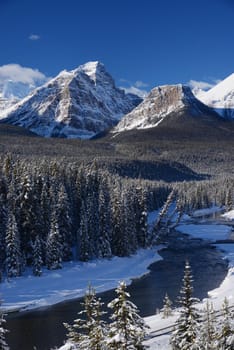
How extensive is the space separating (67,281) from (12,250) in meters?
9.01

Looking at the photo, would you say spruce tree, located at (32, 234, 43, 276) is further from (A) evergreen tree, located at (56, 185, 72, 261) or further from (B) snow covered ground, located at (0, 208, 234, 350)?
(A) evergreen tree, located at (56, 185, 72, 261)

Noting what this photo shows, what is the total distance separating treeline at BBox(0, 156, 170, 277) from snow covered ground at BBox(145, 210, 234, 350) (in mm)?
19205

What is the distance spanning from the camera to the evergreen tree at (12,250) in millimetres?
61594

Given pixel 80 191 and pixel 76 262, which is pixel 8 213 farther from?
pixel 80 191

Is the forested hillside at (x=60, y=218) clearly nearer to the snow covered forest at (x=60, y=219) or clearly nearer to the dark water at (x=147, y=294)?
the snow covered forest at (x=60, y=219)

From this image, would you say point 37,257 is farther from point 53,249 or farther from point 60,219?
point 60,219

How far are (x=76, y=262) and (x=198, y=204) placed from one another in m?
107

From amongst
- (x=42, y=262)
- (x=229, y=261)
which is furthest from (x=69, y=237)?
(x=229, y=261)

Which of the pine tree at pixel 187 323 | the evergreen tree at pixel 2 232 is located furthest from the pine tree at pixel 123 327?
the evergreen tree at pixel 2 232

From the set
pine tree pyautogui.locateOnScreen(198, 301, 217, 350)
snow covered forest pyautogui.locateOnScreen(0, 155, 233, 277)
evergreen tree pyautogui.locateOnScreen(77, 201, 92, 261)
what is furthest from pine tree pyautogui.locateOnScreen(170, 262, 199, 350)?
evergreen tree pyautogui.locateOnScreen(77, 201, 92, 261)

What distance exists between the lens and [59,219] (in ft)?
244

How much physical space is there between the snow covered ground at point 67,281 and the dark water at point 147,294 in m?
2.38

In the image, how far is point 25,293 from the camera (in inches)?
2229

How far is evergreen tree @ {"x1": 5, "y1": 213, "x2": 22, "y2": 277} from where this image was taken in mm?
61594
